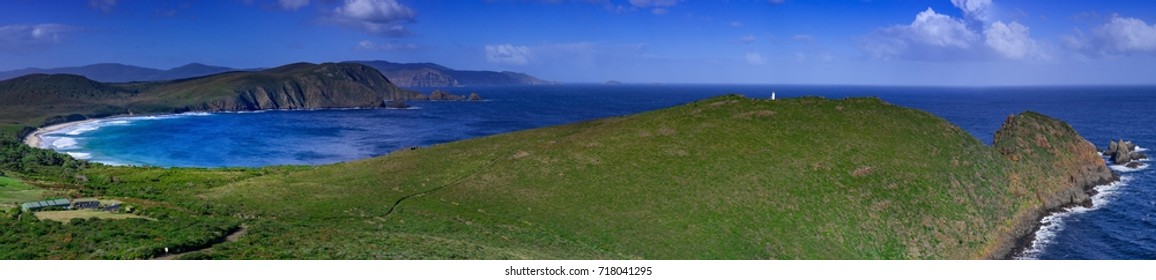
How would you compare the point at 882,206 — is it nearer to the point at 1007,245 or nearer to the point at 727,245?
the point at 1007,245

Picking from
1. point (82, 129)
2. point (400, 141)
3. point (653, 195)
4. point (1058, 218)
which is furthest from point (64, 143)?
point (1058, 218)

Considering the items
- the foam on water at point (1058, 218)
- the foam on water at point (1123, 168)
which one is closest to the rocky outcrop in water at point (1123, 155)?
the foam on water at point (1123, 168)

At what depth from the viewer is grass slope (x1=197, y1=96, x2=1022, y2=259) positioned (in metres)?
36.8

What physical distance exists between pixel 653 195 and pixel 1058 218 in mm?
34066

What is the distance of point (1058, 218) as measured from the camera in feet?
177

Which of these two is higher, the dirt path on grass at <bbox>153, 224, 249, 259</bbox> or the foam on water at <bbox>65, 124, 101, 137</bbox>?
the dirt path on grass at <bbox>153, 224, 249, 259</bbox>

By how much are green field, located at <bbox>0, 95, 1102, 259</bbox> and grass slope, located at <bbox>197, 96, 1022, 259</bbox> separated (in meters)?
0.16

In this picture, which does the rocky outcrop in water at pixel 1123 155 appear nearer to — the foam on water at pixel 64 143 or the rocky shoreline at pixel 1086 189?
the rocky shoreline at pixel 1086 189

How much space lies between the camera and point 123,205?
35250 mm

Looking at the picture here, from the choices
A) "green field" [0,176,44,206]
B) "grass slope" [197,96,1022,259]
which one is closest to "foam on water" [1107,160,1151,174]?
"grass slope" [197,96,1022,259]

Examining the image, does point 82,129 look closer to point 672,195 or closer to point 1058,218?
point 672,195

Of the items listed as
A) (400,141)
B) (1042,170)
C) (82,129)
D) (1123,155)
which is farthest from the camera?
(82,129)

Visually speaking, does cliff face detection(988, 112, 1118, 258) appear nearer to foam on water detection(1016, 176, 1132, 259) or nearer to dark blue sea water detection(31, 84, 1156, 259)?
foam on water detection(1016, 176, 1132, 259)

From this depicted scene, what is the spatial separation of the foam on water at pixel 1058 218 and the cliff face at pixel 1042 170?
56 centimetres
